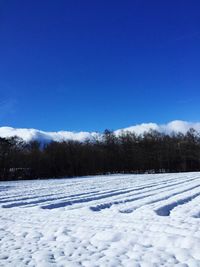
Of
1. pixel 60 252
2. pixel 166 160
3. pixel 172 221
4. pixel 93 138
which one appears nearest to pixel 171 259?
pixel 60 252

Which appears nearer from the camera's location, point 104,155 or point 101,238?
point 101,238

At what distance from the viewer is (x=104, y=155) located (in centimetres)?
5081

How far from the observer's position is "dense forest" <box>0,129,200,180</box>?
143 feet

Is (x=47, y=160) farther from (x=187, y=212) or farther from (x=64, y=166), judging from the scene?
(x=187, y=212)

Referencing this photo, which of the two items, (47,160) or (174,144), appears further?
(174,144)

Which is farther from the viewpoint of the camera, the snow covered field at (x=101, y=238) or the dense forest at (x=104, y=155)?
the dense forest at (x=104, y=155)

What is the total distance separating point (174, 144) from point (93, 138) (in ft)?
43.8

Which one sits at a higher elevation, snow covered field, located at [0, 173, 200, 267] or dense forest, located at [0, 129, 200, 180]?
dense forest, located at [0, 129, 200, 180]

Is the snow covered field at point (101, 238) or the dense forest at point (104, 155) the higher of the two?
the dense forest at point (104, 155)

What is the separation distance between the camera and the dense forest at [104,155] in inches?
1711

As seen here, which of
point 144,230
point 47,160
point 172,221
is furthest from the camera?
point 47,160

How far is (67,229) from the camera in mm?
6781

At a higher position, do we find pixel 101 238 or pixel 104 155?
pixel 104 155

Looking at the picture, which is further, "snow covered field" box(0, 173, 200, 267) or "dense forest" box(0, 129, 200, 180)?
"dense forest" box(0, 129, 200, 180)
